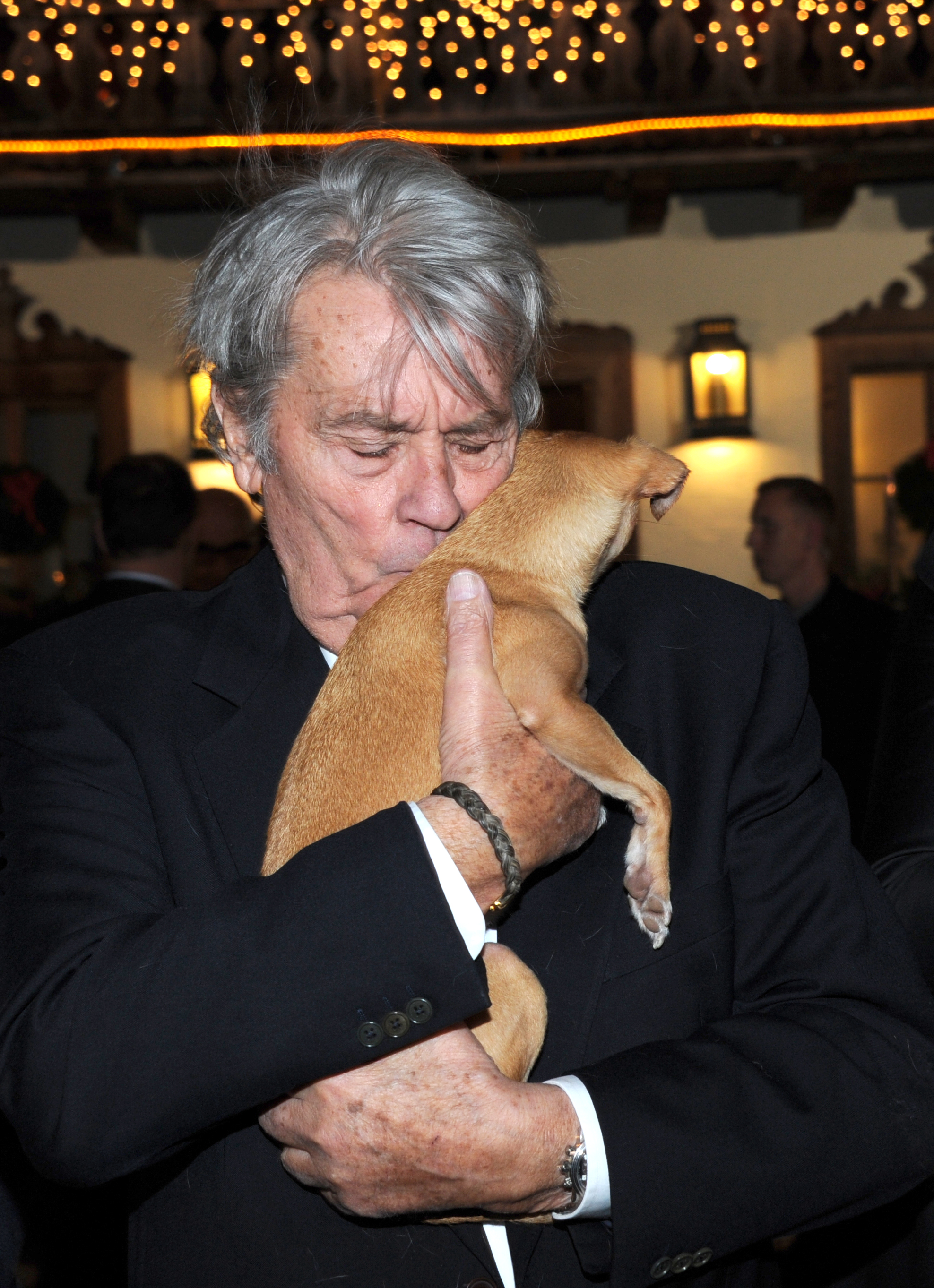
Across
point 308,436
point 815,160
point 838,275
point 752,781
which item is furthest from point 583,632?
point 838,275

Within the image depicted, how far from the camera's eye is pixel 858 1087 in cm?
160

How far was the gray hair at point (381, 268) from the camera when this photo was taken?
6.01ft

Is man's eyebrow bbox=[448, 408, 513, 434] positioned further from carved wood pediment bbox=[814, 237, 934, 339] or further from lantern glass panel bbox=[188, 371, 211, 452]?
carved wood pediment bbox=[814, 237, 934, 339]

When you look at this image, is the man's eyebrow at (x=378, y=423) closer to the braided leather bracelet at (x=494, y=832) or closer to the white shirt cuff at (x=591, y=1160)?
the braided leather bracelet at (x=494, y=832)

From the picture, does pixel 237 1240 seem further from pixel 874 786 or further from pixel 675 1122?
pixel 874 786

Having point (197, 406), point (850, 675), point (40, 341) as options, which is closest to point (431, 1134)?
point (850, 675)

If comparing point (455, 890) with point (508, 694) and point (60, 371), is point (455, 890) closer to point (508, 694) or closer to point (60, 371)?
point (508, 694)

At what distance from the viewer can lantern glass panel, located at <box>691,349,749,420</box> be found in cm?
984

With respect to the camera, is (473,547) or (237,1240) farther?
(473,547)

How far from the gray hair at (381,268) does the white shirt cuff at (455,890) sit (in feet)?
2.28

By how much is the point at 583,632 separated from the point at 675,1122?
0.70 m

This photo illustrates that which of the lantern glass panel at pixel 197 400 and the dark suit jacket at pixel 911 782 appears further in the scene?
the lantern glass panel at pixel 197 400

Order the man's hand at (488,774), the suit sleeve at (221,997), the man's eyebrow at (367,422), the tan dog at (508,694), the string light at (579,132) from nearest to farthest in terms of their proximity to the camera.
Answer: the suit sleeve at (221,997) → the man's hand at (488,774) → the tan dog at (508,694) → the man's eyebrow at (367,422) → the string light at (579,132)

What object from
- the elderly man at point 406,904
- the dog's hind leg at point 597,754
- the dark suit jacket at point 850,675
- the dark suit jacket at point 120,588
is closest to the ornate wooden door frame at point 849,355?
the dark suit jacket at point 850,675
